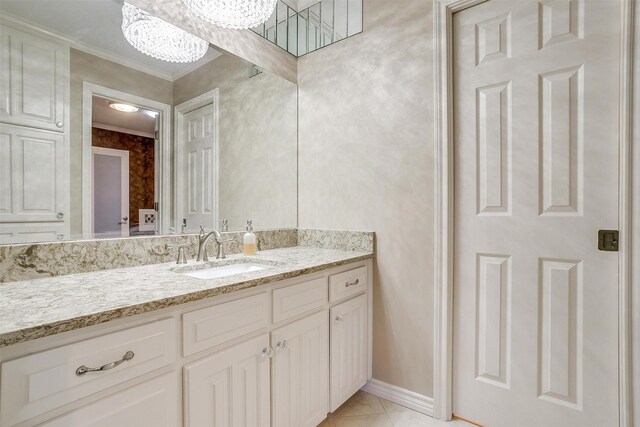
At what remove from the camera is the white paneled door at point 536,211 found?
134 centimetres

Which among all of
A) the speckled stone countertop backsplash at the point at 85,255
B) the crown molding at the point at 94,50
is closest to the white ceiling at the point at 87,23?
the crown molding at the point at 94,50

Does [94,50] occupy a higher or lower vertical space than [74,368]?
higher

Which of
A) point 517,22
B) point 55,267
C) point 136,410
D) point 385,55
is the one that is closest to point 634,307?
point 517,22

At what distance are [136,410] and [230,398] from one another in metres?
0.33

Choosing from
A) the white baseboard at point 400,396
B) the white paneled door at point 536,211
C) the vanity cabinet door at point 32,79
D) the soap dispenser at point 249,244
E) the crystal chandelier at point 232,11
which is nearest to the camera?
the vanity cabinet door at point 32,79

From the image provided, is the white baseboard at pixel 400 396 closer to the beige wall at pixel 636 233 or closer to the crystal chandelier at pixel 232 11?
the beige wall at pixel 636 233

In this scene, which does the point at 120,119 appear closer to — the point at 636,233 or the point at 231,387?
the point at 231,387

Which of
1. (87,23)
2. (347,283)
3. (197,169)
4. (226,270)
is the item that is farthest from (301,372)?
(87,23)

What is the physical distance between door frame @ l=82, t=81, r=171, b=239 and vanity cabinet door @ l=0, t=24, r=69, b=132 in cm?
8

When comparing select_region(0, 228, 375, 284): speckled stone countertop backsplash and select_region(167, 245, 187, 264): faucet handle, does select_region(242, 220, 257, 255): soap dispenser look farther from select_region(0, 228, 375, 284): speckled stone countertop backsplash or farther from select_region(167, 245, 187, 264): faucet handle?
select_region(167, 245, 187, 264): faucet handle

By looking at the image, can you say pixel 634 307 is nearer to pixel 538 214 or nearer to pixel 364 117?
pixel 538 214

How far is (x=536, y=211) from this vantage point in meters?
1.47

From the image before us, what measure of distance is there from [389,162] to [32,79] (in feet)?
5.37

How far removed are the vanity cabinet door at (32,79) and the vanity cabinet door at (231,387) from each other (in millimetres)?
1092
